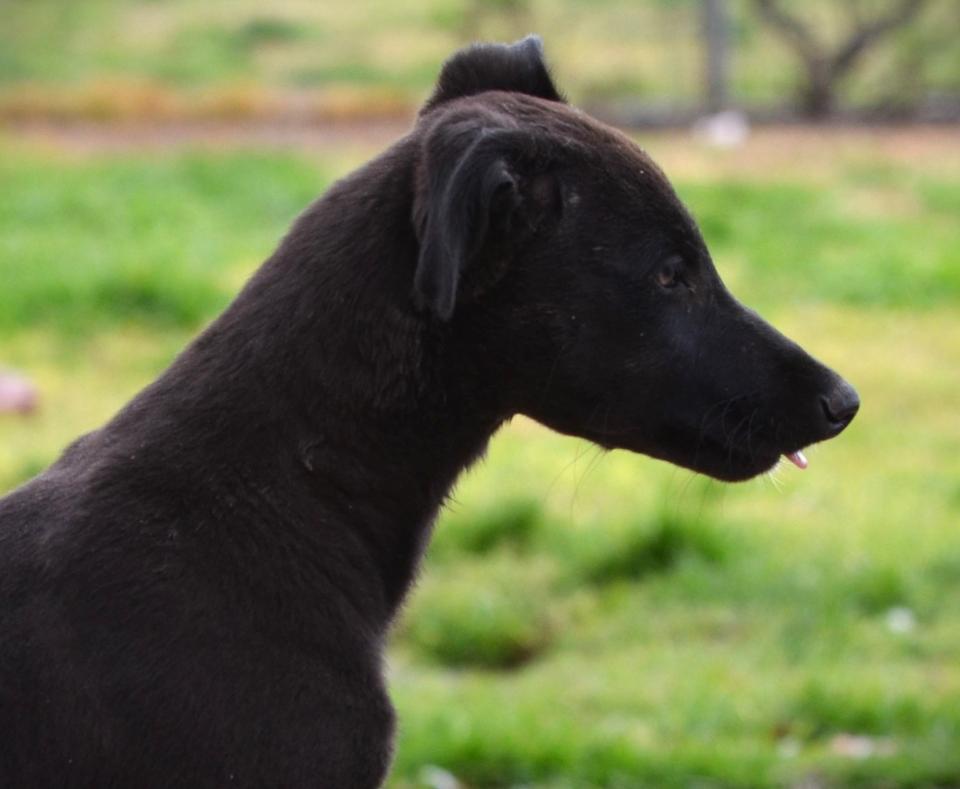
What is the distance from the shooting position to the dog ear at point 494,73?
11.7ft

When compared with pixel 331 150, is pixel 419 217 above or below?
below

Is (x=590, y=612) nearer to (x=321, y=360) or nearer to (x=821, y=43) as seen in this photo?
(x=321, y=360)

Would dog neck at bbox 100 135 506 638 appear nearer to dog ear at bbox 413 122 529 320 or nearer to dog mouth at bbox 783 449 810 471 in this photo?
dog ear at bbox 413 122 529 320

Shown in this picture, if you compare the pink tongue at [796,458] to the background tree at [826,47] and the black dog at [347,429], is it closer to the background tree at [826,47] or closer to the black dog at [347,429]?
the black dog at [347,429]

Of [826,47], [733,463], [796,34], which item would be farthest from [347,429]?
[826,47]

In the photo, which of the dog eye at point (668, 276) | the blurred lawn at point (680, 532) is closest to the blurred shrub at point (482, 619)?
the blurred lawn at point (680, 532)

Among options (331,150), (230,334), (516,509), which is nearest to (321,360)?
(230,334)

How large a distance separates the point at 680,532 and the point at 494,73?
359cm

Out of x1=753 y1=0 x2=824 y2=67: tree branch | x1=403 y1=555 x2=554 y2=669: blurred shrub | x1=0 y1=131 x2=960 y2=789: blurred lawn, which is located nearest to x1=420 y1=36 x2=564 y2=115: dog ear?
x1=0 y1=131 x2=960 y2=789: blurred lawn

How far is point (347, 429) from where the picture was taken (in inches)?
125

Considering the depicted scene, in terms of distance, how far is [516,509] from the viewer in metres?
7.23

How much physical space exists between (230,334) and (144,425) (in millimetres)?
211

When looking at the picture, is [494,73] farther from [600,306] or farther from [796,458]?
[796,458]

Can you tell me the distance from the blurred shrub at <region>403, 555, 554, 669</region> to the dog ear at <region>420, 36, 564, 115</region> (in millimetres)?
3067
